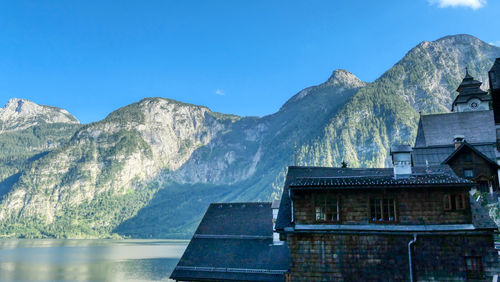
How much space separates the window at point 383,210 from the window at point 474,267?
4.36m

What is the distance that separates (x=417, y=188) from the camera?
77.3ft

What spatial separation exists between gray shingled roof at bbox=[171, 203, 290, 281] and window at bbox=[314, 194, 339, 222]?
32.0 ft

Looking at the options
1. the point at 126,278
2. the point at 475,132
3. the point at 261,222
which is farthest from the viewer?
the point at 126,278

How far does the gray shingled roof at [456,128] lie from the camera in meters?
51.1

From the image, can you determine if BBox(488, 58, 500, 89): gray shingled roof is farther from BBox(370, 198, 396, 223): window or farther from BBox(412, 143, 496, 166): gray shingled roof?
BBox(412, 143, 496, 166): gray shingled roof

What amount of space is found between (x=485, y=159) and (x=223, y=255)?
2663cm

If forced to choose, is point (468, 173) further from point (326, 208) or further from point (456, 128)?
point (326, 208)

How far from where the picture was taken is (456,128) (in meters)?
52.7

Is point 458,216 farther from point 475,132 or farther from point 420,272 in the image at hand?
point 475,132

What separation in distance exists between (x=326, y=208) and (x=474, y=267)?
328 inches

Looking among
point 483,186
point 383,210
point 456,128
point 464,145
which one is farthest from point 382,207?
point 456,128

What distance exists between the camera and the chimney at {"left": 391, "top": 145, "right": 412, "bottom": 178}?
2616 centimetres

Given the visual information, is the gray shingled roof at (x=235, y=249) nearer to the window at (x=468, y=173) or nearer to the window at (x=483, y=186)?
the window at (x=468, y=173)

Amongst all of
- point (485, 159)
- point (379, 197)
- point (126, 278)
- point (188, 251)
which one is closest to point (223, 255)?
point (188, 251)
